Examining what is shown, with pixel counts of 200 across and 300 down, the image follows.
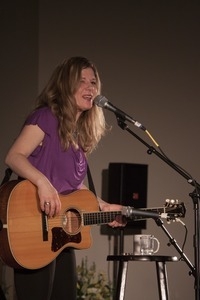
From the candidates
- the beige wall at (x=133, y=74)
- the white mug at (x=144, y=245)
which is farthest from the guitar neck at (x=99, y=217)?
the beige wall at (x=133, y=74)

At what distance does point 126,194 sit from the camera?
14.9 ft

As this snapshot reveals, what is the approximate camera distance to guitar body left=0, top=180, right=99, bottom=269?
2262mm

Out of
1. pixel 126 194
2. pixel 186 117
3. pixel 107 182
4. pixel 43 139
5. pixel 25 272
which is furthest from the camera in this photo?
pixel 186 117

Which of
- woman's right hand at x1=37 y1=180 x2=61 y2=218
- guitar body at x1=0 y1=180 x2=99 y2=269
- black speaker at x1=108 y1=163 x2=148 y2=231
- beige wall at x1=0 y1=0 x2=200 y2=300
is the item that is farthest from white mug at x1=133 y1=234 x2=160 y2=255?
woman's right hand at x1=37 y1=180 x2=61 y2=218

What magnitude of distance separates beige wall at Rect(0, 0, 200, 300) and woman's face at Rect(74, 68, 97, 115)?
1.91 m

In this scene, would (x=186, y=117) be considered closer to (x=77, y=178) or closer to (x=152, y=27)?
(x=152, y=27)

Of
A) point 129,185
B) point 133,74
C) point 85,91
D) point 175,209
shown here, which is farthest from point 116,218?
point 133,74

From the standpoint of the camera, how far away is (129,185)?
459cm

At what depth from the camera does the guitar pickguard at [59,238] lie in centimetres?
243

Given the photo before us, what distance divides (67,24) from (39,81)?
0.62 meters

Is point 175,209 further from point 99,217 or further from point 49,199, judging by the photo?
point 49,199

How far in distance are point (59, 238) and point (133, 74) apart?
2975 mm

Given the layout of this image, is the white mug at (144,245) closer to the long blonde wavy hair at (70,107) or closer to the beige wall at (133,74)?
the beige wall at (133,74)

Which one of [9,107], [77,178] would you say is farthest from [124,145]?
[77,178]
